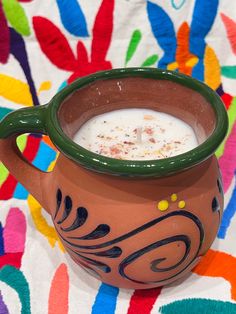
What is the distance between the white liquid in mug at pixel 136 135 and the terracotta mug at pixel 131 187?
0.01 meters

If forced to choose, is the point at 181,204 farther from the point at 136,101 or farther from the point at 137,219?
the point at 136,101

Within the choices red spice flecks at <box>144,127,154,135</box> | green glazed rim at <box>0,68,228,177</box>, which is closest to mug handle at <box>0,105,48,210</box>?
→ green glazed rim at <box>0,68,228,177</box>

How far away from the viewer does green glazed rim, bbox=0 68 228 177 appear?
0.48 meters

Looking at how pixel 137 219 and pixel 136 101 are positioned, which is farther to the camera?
pixel 136 101

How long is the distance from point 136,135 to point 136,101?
0.06 m

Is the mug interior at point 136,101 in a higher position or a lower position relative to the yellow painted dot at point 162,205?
higher

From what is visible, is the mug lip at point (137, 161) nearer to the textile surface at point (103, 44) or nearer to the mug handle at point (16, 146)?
the mug handle at point (16, 146)

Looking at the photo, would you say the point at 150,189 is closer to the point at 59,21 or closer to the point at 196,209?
the point at 196,209

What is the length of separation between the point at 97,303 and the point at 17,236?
6.2 inches

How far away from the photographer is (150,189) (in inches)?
20.0

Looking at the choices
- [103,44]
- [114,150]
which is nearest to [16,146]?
[114,150]

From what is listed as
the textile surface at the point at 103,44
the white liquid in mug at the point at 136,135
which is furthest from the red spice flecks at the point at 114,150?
the textile surface at the point at 103,44

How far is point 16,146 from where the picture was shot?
0.63 metres

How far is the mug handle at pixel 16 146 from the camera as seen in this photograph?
56 cm
